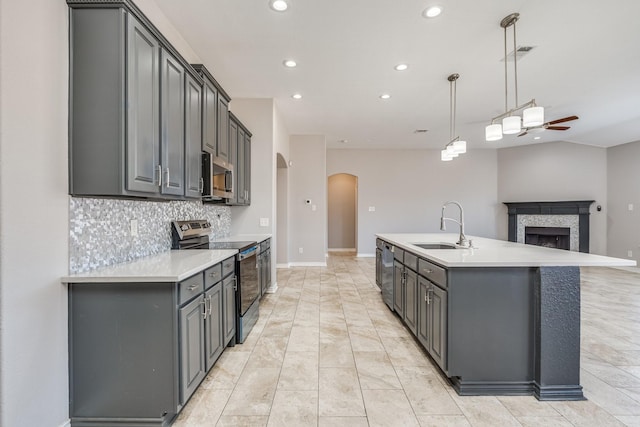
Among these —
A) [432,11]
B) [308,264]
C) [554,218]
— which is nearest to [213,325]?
[432,11]

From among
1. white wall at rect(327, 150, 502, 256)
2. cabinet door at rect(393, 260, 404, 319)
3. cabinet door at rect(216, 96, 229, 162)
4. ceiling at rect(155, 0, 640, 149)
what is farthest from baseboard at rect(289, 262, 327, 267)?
cabinet door at rect(216, 96, 229, 162)

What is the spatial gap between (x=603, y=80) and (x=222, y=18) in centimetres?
474

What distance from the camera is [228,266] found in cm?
251

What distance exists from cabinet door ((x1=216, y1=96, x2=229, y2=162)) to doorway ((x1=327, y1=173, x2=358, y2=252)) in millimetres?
6246

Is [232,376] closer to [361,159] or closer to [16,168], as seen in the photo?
[16,168]

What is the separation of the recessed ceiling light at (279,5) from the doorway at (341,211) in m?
7.09

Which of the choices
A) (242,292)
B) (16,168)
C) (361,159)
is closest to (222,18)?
(16,168)

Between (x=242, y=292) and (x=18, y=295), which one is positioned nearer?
(x=18, y=295)

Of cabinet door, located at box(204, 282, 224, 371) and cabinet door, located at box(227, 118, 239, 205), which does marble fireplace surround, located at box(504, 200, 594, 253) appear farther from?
cabinet door, located at box(204, 282, 224, 371)

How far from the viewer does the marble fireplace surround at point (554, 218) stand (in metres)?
6.88

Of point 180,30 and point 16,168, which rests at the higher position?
point 180,30

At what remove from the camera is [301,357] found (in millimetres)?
2539

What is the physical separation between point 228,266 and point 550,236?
825 centimetres

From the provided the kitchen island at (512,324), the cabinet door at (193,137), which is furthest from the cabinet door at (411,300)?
the cabinet door at (193,137)
